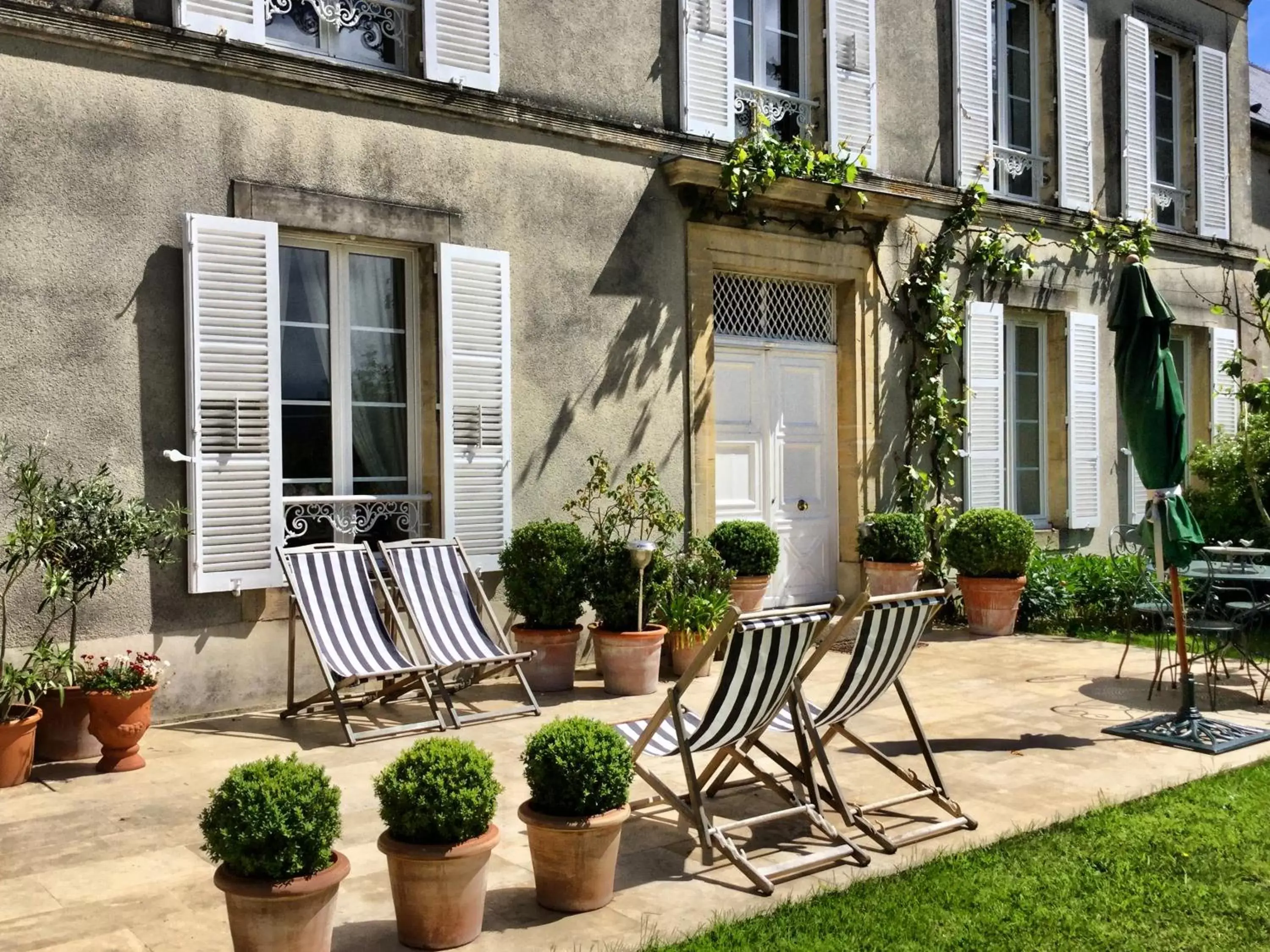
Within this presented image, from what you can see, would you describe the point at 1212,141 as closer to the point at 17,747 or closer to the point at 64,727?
the point at 64,727

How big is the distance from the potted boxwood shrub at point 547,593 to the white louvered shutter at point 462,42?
9.00ft

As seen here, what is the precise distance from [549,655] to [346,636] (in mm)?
1343

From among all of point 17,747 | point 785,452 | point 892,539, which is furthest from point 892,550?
point 17,747

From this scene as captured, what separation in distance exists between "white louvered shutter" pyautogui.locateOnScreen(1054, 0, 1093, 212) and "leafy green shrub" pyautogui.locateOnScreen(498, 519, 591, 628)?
6.68 metres

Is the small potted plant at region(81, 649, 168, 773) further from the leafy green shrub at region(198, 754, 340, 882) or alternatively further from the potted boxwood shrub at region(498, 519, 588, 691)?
the leafy green shrub at region(198, 754, 340, 882)

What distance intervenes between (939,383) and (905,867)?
6.39m

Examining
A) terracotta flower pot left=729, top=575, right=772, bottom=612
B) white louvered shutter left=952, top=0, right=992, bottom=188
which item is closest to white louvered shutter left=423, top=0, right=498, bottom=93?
terracotta flower pot left=729, top=575, right=772, bottom=612

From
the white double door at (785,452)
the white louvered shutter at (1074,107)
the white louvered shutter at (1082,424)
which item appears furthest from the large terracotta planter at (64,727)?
the white louvered shutter at (1074,107)

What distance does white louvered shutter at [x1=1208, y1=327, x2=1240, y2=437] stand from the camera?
12.8 meters

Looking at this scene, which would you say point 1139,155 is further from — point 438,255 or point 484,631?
point 484,631

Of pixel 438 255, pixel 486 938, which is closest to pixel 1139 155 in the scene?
pixel 438 255

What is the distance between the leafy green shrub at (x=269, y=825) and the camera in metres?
3.04

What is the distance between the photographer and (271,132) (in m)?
6.59

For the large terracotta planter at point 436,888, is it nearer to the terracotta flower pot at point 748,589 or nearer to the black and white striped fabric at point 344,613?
the black and white striped fabric at point 344,613
